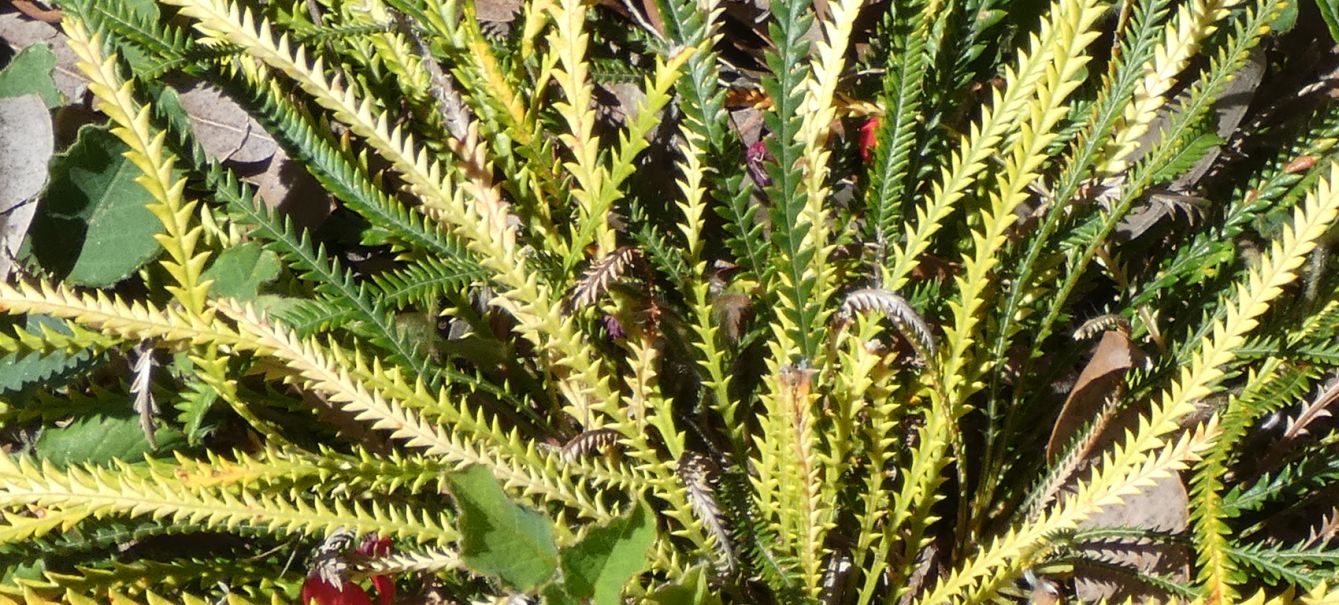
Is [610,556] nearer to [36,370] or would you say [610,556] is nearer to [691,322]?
[691,322]

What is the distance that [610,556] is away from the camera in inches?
28.5

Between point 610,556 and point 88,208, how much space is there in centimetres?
79

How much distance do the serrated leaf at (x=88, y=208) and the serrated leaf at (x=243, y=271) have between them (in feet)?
0.39

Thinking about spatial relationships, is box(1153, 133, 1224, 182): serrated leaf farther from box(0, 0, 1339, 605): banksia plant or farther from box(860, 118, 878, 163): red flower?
box(860, 118, 878, 163): red flower

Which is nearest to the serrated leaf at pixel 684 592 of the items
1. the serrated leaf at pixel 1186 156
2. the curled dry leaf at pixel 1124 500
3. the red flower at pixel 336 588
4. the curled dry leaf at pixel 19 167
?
the red flower at pixel 336 588

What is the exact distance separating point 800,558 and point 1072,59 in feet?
1.57

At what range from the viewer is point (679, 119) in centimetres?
131

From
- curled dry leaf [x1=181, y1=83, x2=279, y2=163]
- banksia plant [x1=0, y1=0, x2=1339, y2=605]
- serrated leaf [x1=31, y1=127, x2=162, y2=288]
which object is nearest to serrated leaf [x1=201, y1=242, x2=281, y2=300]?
banksia plant [x1=0, y1=0, x2=1339, y2=605]

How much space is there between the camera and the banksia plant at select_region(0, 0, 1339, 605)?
0.84m

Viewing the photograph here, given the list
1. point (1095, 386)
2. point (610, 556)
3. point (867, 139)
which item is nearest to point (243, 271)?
point (610, 556)

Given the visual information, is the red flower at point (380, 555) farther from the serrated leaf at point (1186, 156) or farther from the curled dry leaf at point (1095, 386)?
the serrated leaf at point (1186, 156)

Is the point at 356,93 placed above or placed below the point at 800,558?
above

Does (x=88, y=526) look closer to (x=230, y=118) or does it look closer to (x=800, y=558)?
(x=230, y=118)

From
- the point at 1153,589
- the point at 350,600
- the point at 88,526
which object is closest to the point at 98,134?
the point at 88,526
